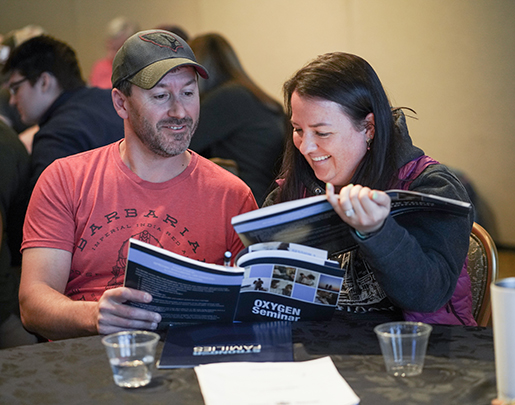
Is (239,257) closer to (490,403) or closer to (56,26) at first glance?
(490,403)

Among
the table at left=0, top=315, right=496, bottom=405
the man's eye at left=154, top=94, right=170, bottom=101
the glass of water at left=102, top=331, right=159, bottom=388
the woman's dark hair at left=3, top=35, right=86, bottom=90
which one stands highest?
the woman's dark hair at left=3, top=35, right=86, bottom=90

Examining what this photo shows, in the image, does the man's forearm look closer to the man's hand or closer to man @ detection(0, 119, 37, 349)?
the man's hand

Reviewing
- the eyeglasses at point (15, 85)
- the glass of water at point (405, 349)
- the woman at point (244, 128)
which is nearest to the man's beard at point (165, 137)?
the glass of water at point (405, 349)

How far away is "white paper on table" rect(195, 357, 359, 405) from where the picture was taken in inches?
35.5

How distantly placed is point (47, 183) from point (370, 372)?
110cm

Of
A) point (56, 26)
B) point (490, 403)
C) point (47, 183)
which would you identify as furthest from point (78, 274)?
point (56, 26)

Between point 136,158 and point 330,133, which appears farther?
point 136,158

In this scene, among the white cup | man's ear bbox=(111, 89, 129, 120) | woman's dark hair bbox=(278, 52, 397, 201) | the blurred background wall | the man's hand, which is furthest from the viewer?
the blurred background wall

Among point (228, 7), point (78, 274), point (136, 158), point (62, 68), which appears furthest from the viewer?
point (228, 7)

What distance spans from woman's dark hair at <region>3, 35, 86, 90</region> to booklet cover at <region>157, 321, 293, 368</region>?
6.55 ft

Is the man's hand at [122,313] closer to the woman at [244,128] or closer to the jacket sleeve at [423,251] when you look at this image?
the jacket sleeve at [423,251]

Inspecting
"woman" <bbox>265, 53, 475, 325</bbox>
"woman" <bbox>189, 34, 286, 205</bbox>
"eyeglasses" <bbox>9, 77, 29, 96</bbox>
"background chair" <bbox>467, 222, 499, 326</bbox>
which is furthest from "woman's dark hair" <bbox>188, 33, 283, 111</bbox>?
"background chair" <bbox>467, 222, 499, 326</bbox>

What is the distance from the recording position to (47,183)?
167 centimetres

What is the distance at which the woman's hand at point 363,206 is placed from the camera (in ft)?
3.61
